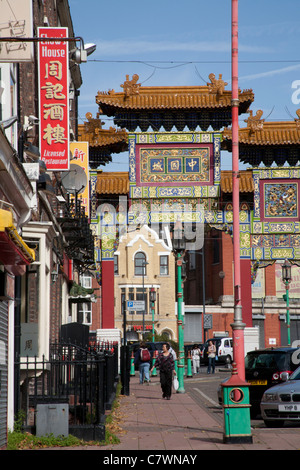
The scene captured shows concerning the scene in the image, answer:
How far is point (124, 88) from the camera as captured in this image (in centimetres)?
4066

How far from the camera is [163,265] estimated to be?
267 feet

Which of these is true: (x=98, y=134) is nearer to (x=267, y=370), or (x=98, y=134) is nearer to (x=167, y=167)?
(x=167, y=167)

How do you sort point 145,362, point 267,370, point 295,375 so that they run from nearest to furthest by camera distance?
point 295,375 < point 267,370 < point 145,362

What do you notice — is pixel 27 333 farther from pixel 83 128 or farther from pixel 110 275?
pixel 83 128

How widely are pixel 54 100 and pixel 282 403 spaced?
29.4 feet

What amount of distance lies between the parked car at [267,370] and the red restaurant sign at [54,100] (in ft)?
21.6

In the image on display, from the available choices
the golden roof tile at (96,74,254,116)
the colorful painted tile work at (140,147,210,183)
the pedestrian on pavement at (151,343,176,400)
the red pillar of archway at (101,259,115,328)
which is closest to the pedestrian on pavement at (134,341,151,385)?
the pedestrian on pavement at (151,343,176,400)

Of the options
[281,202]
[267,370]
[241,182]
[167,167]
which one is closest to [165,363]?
[267,370]

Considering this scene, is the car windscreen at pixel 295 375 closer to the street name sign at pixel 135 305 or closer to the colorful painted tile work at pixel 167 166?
Answer: the street name sign at pixel 135 305

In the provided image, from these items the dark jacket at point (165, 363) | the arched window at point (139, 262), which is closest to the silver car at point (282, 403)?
the dark jacket at point (165, 363)

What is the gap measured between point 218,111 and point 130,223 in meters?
7.20

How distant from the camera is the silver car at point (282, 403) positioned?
1590cm

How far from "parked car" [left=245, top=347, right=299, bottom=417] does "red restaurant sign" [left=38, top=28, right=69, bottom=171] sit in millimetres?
6575
